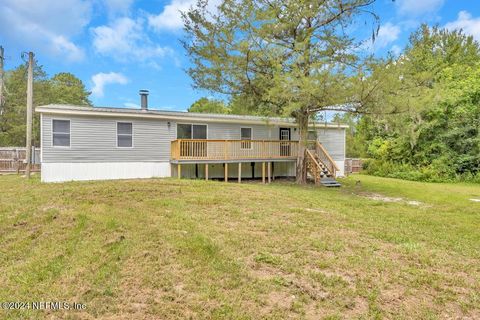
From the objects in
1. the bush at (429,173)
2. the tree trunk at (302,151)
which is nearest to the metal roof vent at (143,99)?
the tree trunk at (302,151)

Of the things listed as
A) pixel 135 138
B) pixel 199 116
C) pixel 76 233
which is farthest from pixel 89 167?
pixel 76 233

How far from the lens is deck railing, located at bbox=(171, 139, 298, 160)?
12906 millimetres

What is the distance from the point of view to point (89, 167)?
12.4 m

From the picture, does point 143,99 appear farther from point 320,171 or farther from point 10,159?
point 10,159

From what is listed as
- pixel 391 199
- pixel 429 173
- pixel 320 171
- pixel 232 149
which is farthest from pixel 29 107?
pixel 429 173

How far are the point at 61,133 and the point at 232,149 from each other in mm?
6946

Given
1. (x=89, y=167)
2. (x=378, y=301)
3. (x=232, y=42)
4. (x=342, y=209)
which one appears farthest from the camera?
(x=89, y=167)

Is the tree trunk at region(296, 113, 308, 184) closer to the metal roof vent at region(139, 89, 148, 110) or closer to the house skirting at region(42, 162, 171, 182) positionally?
the house skirting at region(42, 162, 171, 182)

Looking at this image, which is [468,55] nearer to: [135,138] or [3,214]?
[135,138]

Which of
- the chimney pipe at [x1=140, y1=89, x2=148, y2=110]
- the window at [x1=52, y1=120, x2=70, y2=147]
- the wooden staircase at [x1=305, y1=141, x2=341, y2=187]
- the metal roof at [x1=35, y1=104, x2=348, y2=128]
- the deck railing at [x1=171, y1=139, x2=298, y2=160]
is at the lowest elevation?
the wooden staircase at [x1=305, y1=141, x2=341, y2=187]

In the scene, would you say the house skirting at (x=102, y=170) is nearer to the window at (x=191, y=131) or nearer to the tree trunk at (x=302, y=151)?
the window at (x=191, y=131)

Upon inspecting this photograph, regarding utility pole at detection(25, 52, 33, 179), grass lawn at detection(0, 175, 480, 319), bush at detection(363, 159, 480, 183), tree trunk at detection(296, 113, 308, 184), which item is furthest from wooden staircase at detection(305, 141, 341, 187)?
utility pole at detection(25, 52, 33, 179)

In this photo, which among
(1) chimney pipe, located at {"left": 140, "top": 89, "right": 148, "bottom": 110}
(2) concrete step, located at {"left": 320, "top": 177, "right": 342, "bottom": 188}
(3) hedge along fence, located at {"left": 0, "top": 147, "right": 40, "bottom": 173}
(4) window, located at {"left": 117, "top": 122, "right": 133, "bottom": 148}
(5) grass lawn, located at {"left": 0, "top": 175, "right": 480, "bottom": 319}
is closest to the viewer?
(5) grass lawn, located at {"left": 0, "top": 175, "right": 480, "bottom": 319}

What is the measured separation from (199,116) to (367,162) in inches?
525
